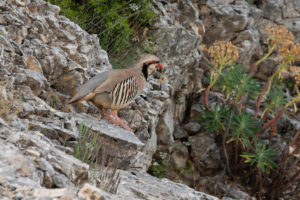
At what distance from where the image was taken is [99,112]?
16.4 feet

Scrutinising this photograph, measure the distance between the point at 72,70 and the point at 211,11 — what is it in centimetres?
532

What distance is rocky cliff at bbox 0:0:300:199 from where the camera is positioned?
2547 millimetres

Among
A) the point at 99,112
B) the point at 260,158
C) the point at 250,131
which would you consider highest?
the point at 99,112

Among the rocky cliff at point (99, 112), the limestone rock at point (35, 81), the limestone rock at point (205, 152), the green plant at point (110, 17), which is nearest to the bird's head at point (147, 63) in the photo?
the rocky cliff at point (99, 112)

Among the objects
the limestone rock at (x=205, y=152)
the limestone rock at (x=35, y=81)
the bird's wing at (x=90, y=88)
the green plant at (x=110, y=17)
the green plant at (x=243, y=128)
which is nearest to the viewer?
the limestone rock at (x=35, y=81)

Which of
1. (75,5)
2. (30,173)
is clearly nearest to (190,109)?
(75,5)

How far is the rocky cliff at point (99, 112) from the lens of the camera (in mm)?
2547

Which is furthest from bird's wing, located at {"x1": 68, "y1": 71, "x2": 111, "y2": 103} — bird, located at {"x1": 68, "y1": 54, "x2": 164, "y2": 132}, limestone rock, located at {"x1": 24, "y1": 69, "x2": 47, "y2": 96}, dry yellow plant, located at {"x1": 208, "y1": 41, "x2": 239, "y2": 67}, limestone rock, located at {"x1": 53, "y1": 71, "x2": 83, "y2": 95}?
dry yellow plant, located at {"x1": 208, "y1": 41, "x2": 239, "y2": 67}

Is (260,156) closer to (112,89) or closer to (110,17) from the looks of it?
(110,17)

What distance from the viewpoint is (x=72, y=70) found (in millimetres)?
4746

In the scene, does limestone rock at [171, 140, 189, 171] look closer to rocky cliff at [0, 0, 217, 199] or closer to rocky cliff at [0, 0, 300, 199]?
rocky cliff at [0, 0, 300, 199]

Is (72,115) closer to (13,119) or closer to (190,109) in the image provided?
(13,119)

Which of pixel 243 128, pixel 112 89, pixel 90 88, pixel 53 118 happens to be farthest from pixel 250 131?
pixel 53 118

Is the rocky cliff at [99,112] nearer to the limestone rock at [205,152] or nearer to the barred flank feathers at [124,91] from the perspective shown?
the limestone rock at [205,152]
